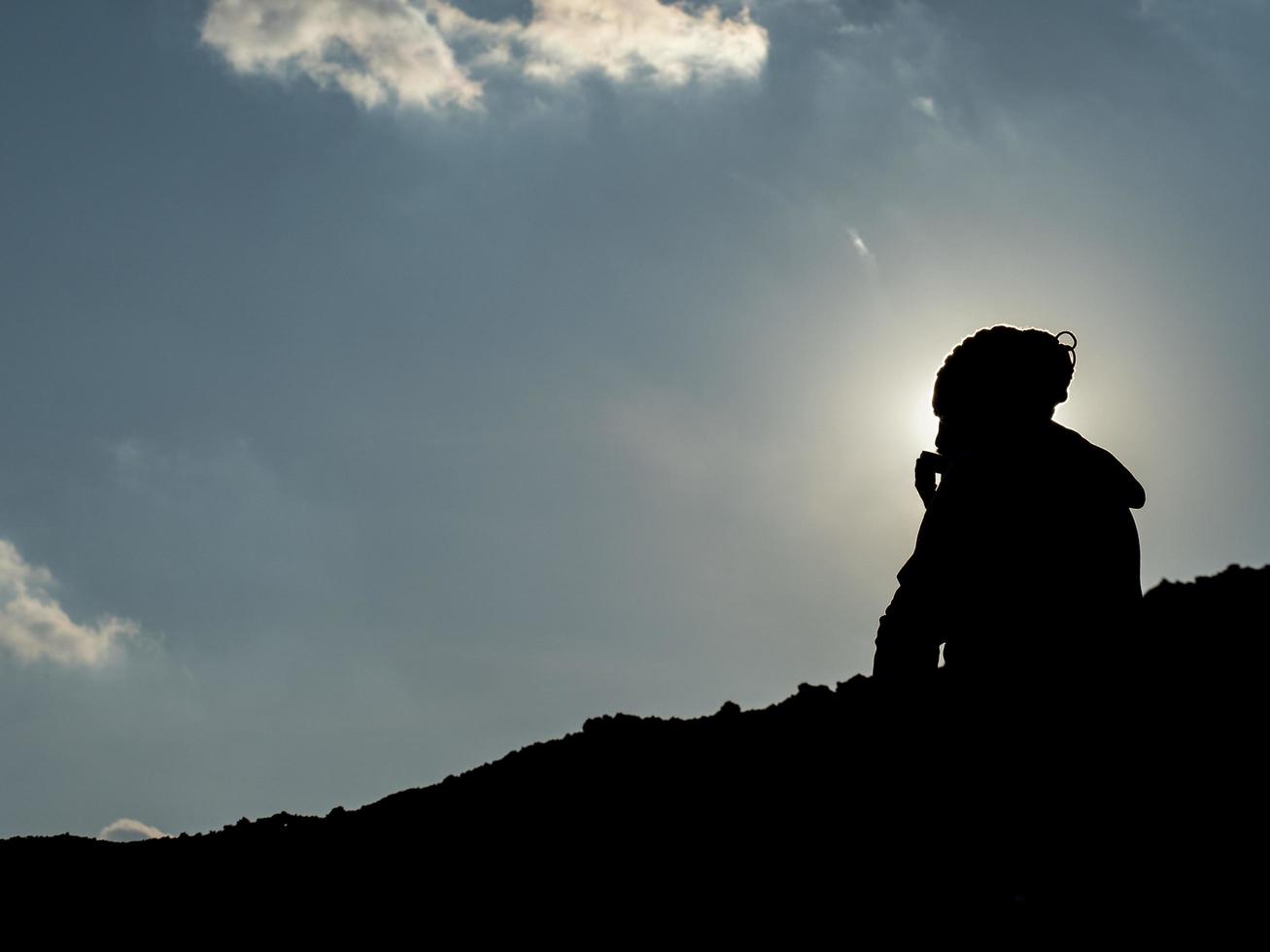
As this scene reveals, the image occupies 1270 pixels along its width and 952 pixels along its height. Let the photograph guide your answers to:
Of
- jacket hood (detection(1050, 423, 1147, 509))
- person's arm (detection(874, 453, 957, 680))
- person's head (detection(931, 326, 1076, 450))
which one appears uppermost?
person's head (detection(931, 326, 1076, 450))

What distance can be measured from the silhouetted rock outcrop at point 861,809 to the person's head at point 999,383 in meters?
1.09

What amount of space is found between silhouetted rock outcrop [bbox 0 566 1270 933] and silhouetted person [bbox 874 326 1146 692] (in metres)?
0.16

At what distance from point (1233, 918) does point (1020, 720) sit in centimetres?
86

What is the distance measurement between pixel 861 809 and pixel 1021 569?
3592mm

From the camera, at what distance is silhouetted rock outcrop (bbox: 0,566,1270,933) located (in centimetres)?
366

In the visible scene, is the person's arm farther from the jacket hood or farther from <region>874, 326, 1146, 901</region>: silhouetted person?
the jacket hood

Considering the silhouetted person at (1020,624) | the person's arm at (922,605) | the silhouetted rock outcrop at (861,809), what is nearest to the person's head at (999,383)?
the silhouetted person at (1020,624)

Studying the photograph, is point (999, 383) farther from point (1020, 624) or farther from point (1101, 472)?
point (1020, 624)

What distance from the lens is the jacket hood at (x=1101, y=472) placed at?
13.5 feet

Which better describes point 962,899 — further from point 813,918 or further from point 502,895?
point 502,895

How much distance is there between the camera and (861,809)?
277 inches

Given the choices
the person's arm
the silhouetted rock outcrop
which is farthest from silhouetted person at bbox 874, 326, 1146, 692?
the silhouetted rock outcrop

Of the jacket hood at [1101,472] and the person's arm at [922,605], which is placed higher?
the jacket hood at [1101,472]

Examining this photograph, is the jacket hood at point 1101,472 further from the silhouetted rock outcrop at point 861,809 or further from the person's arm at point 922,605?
the silhouetted rock outcrop at point 861,809
